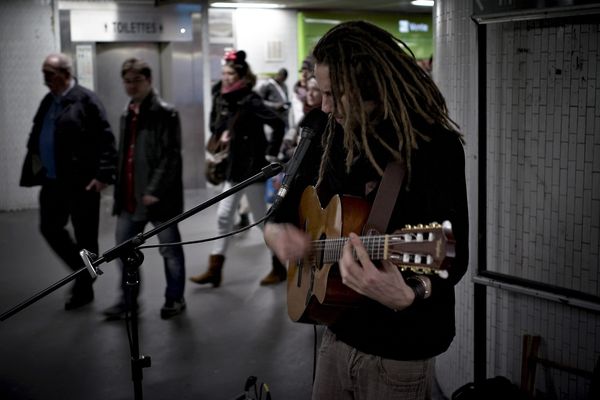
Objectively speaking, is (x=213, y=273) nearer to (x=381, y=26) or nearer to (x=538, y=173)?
(x=538, y=173)

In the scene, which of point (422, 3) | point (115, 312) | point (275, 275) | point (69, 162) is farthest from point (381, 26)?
point (115, 312)

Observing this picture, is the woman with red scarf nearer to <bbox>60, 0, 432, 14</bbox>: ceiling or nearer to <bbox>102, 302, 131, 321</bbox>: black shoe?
<bbox>102, 302, 131, 321</bbox>: black shoe

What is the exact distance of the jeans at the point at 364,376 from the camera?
232cm

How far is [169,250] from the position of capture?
19.9ft

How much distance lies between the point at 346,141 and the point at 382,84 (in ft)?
0.70

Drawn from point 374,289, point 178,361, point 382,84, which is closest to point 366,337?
point 374,289

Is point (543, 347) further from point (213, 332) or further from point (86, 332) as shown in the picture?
point (86, 332)

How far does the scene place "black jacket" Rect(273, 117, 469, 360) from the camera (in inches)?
85.0

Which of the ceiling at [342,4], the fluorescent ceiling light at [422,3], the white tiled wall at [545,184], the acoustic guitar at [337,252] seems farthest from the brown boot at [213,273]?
the fluorescent ceiling light at [422,3]

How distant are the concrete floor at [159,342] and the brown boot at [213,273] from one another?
73 millimetres

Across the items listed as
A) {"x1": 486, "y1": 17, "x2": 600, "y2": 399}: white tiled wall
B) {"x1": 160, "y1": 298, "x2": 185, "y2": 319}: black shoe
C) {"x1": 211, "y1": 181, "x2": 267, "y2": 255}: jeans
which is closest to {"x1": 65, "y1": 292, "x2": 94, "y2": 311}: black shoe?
{"x1": 160, "y1": 298, "x2": 185, "y2": 319}: black shoe

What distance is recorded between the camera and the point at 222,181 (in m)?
6.90

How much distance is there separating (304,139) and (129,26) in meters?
9.87

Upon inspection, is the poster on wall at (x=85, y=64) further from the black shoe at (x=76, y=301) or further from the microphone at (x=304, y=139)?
the microphone at (x=304, y=139)
